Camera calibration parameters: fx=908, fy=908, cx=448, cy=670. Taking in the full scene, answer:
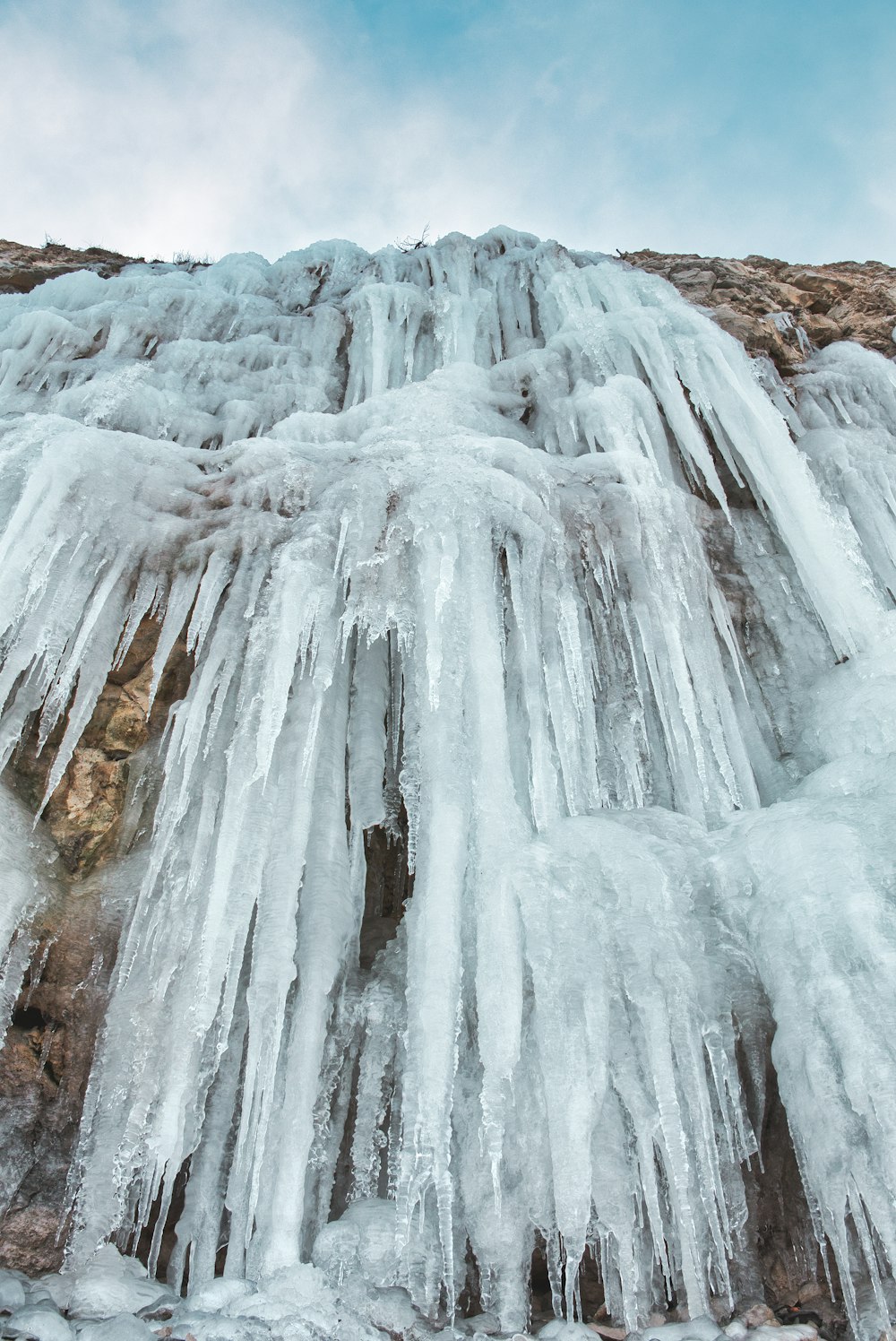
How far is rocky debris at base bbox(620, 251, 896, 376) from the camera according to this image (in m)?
8.56

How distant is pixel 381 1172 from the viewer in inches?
173

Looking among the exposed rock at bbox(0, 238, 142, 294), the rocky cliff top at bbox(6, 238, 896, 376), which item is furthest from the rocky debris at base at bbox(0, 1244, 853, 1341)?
the exposed rock at bbox(0, 238, 142, 294)

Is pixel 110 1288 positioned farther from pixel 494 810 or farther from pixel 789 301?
pixel 789 301

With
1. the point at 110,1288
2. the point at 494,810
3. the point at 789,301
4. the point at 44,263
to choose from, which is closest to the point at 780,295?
the point at 789,301

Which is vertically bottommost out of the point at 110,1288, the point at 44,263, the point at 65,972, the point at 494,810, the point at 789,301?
the point at 110,1288

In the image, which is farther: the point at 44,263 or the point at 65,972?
the point at 44,263

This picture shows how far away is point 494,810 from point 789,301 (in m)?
7.60

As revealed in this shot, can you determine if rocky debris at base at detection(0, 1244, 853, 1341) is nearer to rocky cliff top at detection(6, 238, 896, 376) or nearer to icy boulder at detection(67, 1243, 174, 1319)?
icy boulder at detection(67, 1243, 174, 1319)

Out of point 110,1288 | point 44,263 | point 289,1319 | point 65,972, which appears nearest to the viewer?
point 289,1319

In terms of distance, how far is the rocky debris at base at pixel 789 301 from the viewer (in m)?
8.56

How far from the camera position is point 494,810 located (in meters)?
4.47

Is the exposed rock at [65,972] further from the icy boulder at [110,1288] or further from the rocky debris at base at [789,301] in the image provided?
the rocky debris at base at [789,301]

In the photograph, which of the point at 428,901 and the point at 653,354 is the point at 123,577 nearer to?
the point at 428,901

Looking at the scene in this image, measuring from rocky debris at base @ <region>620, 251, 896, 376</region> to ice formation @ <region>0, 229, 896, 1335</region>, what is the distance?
56.4 inches
